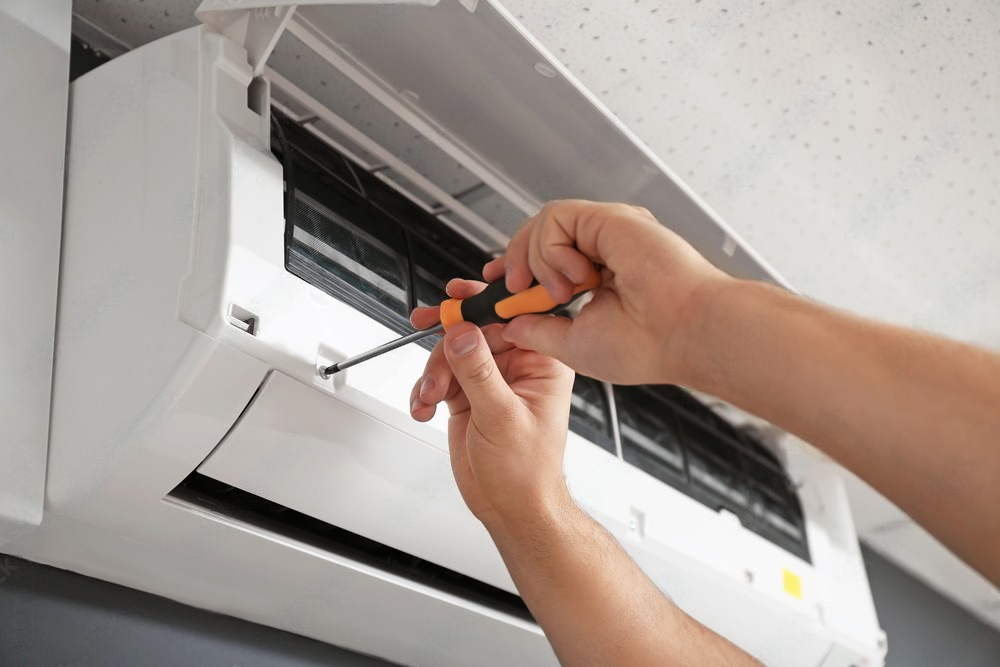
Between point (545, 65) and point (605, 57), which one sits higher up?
point (605, 57)

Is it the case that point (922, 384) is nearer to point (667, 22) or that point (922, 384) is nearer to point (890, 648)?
point (667, 22)

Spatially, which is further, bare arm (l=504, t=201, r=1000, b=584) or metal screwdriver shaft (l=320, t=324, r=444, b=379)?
metal screwdriver shaft (l=320, t=324, r=444, b=379)

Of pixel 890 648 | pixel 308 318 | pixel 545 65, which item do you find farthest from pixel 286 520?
pixel 890 648

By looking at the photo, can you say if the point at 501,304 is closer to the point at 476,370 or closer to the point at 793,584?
the point at 476,370

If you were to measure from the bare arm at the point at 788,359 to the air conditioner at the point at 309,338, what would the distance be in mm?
224

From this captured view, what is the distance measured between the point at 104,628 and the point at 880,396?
920 mm

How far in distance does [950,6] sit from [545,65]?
0.61 metres

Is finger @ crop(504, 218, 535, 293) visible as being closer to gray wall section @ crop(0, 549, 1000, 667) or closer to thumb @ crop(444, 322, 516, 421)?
thumb @ crop(444, 322, 516, 421)

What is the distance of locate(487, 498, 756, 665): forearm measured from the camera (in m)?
Result: 0.89

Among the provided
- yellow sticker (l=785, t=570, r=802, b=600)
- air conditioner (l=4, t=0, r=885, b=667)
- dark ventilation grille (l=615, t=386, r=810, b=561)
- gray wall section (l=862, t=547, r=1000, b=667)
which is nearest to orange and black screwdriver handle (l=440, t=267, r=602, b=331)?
air conditioner (l=4, t=0, r=885, b=667)

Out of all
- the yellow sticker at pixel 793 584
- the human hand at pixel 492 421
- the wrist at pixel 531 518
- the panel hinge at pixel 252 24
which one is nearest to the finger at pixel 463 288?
the human hand at pixel 492 421

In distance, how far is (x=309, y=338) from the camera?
84cm

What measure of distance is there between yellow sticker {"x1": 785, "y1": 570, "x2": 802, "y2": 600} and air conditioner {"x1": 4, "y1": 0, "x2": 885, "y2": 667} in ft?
0.21

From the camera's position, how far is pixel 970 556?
1.56 ft
